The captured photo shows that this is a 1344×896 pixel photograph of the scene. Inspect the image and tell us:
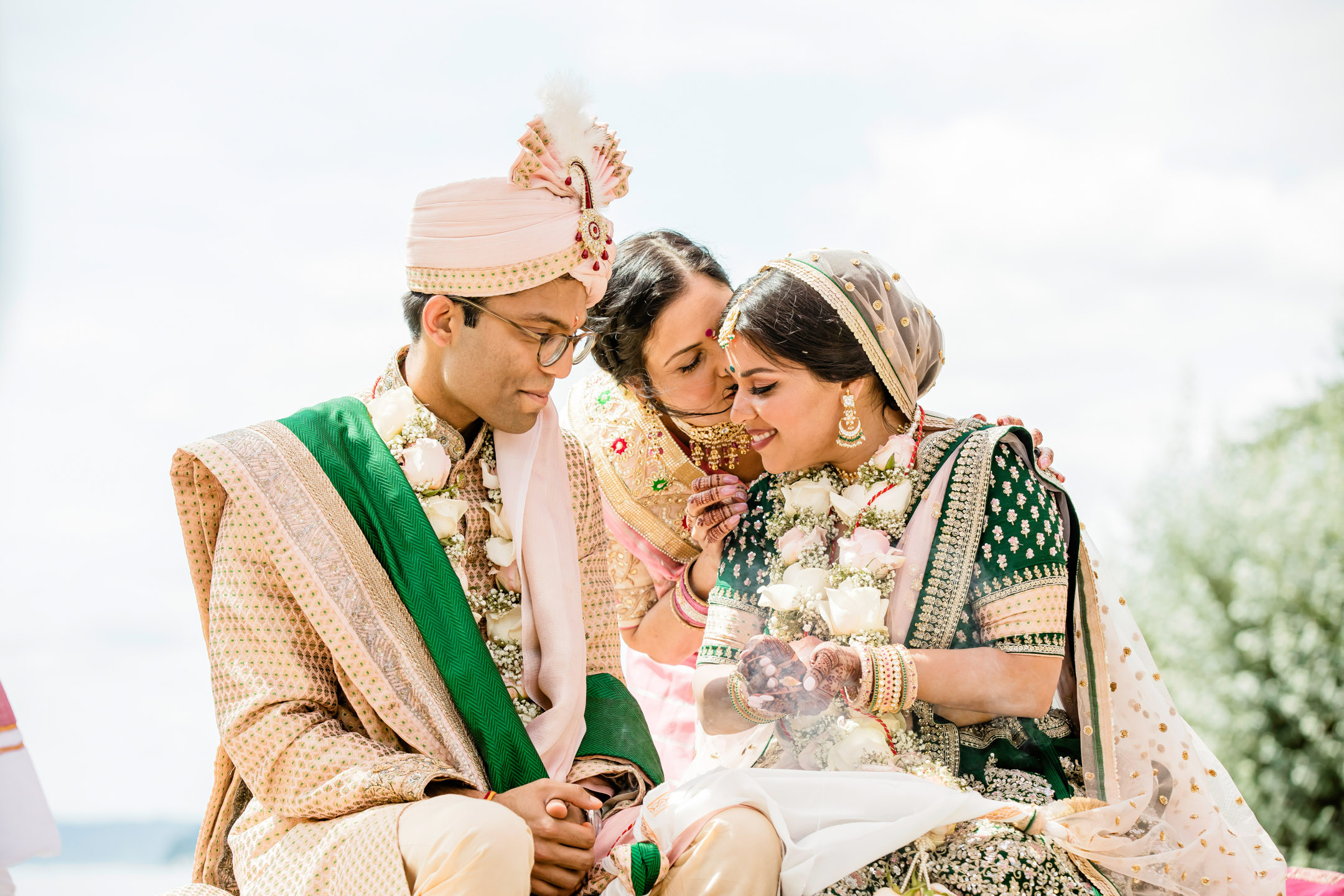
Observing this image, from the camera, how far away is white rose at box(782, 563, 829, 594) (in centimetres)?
300

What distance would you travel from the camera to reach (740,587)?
3146 millimetres

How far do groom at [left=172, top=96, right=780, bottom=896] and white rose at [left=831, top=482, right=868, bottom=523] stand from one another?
78cm

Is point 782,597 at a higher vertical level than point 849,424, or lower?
lower

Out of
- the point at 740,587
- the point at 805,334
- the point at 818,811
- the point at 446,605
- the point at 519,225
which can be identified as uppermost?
the point at 519,225

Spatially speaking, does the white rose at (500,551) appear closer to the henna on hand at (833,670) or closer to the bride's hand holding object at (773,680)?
the bride's hand holding object at (773,680)

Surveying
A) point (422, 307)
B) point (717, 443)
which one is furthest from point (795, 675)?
point (422, 307)

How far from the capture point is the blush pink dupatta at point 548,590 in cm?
299

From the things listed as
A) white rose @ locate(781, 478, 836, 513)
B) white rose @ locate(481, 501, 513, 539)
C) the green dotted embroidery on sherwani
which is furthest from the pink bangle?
white rose @ locate(481, 501, 513, 539)

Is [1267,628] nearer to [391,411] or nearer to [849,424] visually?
[849,424]

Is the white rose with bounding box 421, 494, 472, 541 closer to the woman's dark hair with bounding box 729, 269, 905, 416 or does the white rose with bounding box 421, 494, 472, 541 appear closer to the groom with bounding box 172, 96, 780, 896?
the groom with bounding box 172, 96, 780, 896

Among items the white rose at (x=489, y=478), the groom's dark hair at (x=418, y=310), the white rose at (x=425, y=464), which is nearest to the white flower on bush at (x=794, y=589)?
the white rose at (x=489, y=478)

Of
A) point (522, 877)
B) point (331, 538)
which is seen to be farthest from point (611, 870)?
point (331, 538)

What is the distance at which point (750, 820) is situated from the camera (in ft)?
7.91

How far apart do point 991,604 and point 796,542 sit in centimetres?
56
